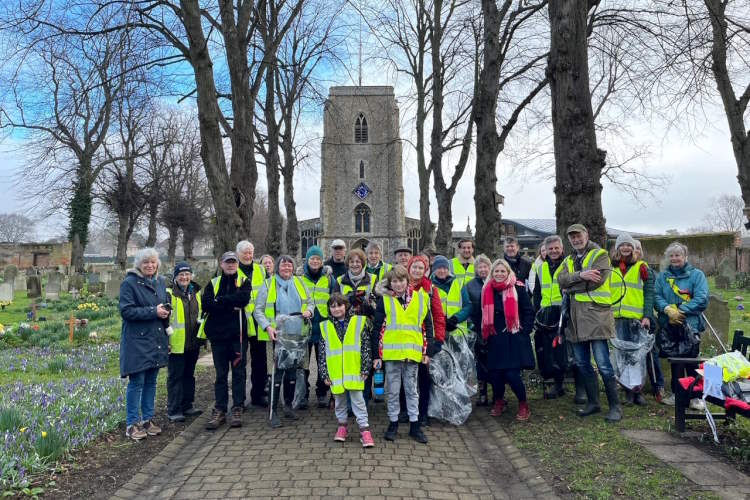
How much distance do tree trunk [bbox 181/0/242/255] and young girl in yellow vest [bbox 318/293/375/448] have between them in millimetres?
4313

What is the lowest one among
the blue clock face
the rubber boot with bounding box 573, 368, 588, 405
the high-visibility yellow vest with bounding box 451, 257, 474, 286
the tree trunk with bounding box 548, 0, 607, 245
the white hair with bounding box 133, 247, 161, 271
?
the rubber boot with bounding box 573, 368, 588, 405

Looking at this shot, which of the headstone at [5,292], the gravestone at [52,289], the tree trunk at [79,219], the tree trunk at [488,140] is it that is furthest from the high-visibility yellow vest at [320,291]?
the tree trunk at [79,219]

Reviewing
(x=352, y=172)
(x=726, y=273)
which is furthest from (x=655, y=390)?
(x=352, y=172)

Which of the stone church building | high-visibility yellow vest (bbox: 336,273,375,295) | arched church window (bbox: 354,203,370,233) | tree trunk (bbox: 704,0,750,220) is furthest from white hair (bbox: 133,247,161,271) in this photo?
arched church window (bbox: 354,203,370,233)

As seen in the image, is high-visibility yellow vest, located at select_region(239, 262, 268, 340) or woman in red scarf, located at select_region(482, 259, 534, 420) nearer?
woman in red scarf, located at select_region(482, 259, 534, 420)

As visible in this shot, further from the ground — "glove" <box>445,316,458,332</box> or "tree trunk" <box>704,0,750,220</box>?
"tree trunk" <box>704,0,750,220</box>

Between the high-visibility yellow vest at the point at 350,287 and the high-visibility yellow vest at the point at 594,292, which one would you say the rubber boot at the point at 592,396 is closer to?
the high-visibility yellow vest at the point at 594,292

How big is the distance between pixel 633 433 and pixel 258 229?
61677 millimetres

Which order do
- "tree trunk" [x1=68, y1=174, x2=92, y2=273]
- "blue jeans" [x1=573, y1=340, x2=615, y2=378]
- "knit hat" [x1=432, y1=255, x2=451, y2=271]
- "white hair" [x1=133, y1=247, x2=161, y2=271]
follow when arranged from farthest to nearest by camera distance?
1. "tree trunk" [x1=68, y1=174, x2=92, y2=273]
2. "knit hat" [x1=432, y1=255, x2=451, y2=271]
3. "blue jeans" [x1=573, y1=340, x2=615, y2=378]
4. "white hair" [x1=133, y1=247, x2=161, y2=271]

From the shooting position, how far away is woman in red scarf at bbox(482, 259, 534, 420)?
542 centimetres

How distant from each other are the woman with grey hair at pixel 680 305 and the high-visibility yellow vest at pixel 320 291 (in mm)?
3711

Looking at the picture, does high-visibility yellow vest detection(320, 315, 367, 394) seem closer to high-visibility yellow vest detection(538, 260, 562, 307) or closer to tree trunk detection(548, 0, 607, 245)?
high-visibility yellow vest detection(538, 260, 562, 307)

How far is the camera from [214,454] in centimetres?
471

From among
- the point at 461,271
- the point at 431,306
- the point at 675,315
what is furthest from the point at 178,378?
the point at 675,315
